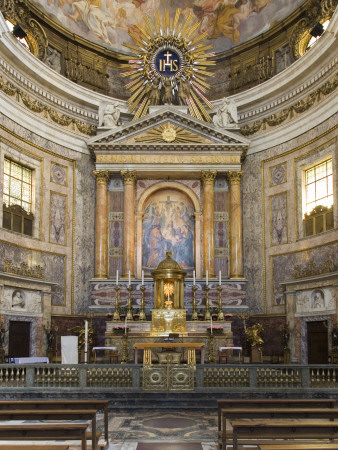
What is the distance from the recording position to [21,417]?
6.77 m

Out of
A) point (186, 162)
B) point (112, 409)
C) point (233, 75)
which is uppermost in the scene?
point (233, 75)

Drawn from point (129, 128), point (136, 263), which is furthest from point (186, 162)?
point (136, 263)

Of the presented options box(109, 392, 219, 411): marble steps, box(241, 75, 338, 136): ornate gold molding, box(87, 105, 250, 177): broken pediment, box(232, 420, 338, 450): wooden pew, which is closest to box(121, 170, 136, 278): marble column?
box(87, 105, 250, 177): broken pediment

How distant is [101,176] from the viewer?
71.8ft

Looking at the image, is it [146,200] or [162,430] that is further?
[146,200]

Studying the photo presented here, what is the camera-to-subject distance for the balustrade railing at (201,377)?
11.9 metres

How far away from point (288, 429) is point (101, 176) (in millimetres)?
16666

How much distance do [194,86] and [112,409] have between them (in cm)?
1578

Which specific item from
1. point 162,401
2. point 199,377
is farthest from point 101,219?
point 162,401

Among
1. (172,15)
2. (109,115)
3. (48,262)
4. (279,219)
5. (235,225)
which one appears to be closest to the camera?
(48,262)

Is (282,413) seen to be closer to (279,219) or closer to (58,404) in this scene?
(58,404)

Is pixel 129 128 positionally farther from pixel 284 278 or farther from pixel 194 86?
pixel 284 278

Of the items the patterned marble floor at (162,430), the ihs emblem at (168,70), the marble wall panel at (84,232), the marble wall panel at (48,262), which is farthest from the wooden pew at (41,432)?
the ihs emblem at (168,70)

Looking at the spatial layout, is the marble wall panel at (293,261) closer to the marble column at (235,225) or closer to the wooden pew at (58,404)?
the marble column at (235,225)
